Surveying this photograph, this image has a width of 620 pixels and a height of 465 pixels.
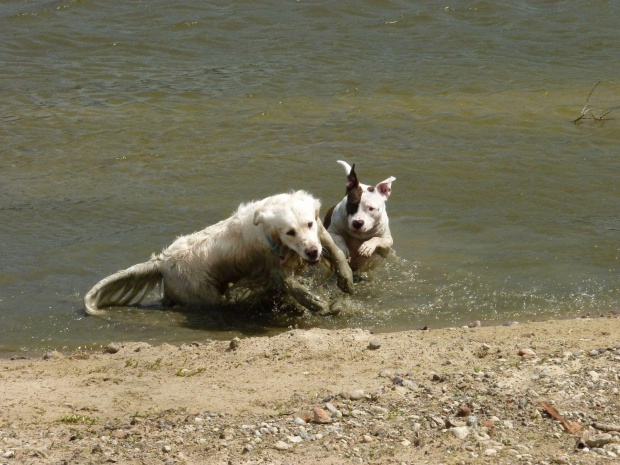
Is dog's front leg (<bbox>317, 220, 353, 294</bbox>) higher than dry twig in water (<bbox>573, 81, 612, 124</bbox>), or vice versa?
dry twig in water (<bbox>573, 81, 612, 124</bbox>)

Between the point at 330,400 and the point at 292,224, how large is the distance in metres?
2.54

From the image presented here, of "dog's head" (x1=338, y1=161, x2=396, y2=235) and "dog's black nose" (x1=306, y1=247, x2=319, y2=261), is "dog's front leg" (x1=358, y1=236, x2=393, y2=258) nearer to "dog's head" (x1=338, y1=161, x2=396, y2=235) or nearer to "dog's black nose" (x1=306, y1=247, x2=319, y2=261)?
"dog's head" (x1=338, y1=161, x2=396, y2=235)

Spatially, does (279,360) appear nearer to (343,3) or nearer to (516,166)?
(516,166)

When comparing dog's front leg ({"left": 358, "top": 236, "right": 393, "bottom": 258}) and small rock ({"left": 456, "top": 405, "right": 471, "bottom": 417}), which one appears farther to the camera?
dog's front leg ({"left": 358, "top": 236, "right": 393, "bottom": 258})

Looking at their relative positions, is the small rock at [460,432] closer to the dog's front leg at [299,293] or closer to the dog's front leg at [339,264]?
the dog's front leg at [299,293]

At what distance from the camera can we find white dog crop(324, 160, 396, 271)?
32.5 ft

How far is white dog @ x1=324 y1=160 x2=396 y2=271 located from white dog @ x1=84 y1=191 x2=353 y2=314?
600mm

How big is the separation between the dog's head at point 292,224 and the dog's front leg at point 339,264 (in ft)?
1.19

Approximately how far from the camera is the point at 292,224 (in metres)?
8.60

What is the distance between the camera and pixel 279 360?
739 cm

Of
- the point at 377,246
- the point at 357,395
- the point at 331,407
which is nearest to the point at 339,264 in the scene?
the point at 377,246

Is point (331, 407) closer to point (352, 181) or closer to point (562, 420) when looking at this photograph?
point (562, 420)

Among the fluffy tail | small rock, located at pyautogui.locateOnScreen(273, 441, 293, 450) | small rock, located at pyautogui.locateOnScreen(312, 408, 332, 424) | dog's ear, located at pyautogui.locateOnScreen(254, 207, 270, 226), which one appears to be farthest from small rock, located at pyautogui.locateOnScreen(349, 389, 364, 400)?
the fluffy tail

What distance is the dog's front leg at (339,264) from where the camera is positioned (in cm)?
931
